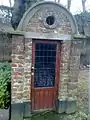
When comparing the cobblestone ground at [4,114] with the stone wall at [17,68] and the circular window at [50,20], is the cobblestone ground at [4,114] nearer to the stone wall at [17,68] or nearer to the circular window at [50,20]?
the stone wall at [17,68]

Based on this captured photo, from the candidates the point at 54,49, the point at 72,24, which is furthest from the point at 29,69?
the point at 72,24

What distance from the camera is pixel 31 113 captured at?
18.0 ft

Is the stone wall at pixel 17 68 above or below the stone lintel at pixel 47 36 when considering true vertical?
below

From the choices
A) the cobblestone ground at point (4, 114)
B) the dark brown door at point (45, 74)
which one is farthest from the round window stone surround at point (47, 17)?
the cobblestone ground at point (4, 114)

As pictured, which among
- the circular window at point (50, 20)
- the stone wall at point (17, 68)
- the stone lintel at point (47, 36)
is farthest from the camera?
the circular window at point (50, 20)

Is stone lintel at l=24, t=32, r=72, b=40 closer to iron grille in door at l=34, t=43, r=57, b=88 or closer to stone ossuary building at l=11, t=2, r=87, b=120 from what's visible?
stone ossuary building at l=11, t=2, r=87, b=120

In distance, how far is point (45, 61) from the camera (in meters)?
5.50

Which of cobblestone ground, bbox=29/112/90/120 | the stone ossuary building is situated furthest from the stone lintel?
cobblestone ground, bbox=29/112/90/120

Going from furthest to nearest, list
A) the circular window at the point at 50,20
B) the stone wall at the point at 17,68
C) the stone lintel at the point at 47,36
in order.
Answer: the circular window at the point at 50,20 < the stone lintel at the point at 47,36 < the stone wall at the point at 17,68

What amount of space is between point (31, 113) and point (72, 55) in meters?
2.10

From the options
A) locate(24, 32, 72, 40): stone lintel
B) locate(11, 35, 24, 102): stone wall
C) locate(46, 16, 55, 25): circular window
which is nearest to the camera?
locate(11, 35, 24, 102): stone wall

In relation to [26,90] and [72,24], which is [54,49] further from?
[26,90]

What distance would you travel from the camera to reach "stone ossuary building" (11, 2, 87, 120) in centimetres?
507

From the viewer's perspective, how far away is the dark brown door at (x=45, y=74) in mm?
5387
